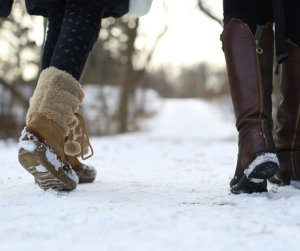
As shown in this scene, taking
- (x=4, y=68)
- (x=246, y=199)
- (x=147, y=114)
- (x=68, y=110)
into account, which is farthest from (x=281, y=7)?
(x=147, y=114)

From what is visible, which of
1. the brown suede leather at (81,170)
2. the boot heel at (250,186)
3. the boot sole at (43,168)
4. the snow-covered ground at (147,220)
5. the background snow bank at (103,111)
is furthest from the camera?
the background snow bank at (103,111)

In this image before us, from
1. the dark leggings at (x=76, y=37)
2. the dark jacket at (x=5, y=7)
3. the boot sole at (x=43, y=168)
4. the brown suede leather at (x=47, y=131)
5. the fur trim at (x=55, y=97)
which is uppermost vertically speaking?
the dark jacket at (x=5, y=7)

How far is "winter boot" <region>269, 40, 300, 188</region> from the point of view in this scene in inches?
41.3

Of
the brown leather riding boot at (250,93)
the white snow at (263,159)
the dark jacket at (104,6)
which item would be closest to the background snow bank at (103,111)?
the dark jacket at (104,6)

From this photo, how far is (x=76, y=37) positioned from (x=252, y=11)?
2.17ft

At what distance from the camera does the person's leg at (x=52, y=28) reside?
1107 mm

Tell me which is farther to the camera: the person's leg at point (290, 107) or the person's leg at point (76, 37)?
the person's leg at point (290, 107)

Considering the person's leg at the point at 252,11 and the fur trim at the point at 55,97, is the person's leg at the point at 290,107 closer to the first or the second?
the person's leg at the point at 252,11

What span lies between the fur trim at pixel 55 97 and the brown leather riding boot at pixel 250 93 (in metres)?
0.60

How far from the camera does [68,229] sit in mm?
554

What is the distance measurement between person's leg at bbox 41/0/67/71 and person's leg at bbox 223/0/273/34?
27.8 inches

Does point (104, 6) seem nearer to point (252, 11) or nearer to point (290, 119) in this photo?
point (252, 11)

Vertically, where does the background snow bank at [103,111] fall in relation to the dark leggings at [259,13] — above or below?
below

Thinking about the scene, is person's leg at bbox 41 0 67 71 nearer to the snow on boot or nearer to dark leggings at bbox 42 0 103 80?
dark leggings at bbox 42 0 103 80
